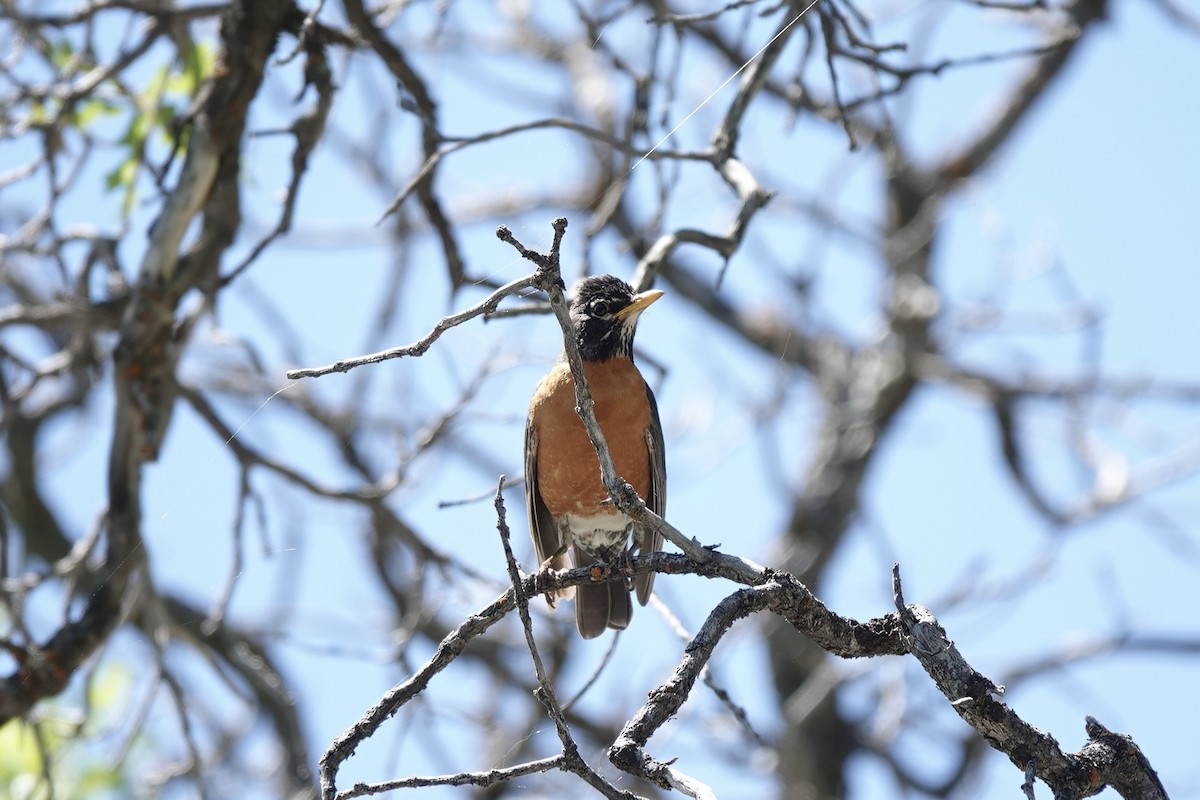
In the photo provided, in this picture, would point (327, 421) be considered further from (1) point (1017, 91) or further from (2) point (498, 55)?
(1) point (1017, 91)

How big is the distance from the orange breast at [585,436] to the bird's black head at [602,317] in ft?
0.45

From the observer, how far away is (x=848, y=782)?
10.1 m

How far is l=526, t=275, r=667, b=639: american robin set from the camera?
432cm

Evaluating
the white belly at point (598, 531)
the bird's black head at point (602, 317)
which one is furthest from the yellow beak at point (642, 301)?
the white belly at point (598, 531)

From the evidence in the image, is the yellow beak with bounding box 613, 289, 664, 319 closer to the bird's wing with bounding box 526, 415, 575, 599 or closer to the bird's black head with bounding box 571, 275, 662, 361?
the bird's black head with bounding box 571, 275, 662, 361

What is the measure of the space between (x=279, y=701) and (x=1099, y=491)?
22.6 ft

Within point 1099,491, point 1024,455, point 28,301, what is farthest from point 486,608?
point 1024,455

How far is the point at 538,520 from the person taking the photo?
4.82 m

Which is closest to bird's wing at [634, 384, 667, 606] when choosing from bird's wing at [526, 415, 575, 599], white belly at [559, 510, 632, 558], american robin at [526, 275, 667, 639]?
american robin at [526, 275, 667, 639]

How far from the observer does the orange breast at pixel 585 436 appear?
14.1 ft

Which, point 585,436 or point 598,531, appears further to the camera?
point 598,531

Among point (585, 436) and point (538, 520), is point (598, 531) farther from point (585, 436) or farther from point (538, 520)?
point (585, 436)

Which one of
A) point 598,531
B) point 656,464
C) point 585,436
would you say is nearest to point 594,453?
point 585,436

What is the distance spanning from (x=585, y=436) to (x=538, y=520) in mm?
705
